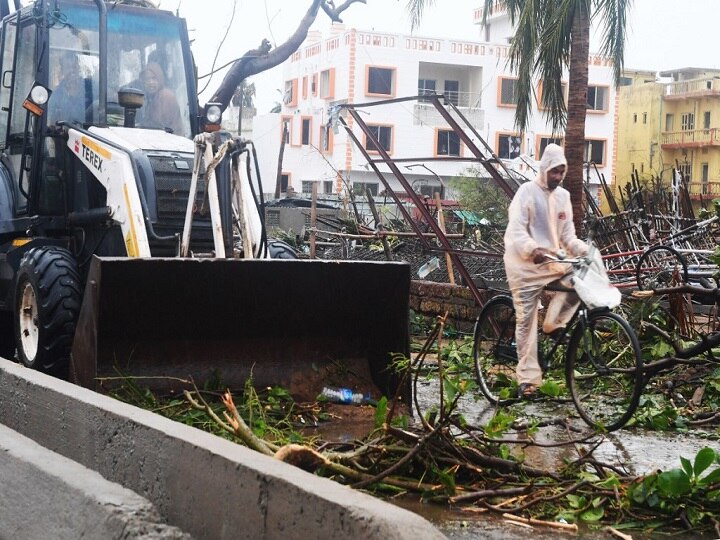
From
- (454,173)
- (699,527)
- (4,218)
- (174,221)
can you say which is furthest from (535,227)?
(454,173)

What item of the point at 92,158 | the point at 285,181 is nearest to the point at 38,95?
the point at 92,158

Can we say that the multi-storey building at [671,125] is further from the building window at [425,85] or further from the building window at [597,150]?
the building window at [425,85]

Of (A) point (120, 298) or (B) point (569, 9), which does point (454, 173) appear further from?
(A) point (120, 298)

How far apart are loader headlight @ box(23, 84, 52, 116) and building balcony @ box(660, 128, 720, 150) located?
6206cm

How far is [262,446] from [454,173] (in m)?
52.9

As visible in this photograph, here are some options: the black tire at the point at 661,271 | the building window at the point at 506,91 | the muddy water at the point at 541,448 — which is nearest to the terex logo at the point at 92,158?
the muddy water at the point at 541,448

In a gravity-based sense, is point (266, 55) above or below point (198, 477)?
above

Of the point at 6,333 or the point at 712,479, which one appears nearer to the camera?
the point at 712,479

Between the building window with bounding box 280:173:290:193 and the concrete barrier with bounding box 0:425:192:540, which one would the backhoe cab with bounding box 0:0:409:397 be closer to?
the concrete barrier with bounding box 0:425:192:540

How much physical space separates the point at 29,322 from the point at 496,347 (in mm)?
3871

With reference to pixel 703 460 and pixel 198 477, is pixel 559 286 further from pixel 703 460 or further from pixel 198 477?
pixel 198 477

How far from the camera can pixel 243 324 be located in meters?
8.62

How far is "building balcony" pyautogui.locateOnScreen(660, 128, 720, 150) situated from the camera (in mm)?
67625

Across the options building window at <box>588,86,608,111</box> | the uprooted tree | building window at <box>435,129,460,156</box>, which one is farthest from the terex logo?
building window at <box>588,86,608,111</box>
